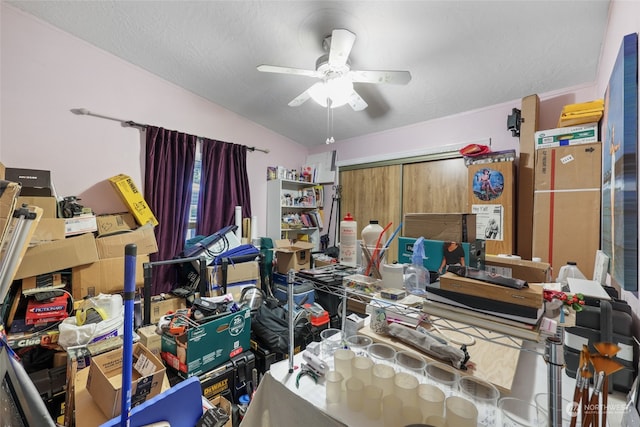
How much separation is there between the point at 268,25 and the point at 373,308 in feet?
6.89

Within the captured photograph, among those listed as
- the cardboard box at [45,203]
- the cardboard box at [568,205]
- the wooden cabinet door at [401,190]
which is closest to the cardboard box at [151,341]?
the cardboard box at [45,203]

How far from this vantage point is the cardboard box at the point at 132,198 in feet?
7.65

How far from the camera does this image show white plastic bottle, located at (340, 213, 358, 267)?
1.09 m

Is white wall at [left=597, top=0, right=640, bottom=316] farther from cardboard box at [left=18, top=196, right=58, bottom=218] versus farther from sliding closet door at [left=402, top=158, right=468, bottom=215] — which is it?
cardboard box at [left=18, top=196, right=58, bottom=218]

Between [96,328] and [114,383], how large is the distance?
1.99ft

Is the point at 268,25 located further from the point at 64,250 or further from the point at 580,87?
the point at 580,87

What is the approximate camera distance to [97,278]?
197cm

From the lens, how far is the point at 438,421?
0.68 metres

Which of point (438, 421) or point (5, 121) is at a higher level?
point (5, 121)

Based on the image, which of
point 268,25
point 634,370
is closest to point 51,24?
point 268,25

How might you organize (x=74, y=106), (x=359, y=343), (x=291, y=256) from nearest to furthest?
(x=359, y=343), (x=74, y=106), (x=291, y=256)

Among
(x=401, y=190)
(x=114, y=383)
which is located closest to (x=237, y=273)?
(x=114, y=383)

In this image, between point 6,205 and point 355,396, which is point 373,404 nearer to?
point 355,396

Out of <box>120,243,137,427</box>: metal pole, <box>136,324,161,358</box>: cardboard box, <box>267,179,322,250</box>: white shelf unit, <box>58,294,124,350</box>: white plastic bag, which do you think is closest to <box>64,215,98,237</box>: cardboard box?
<box>58,294,124,350</box>: white plastic bag
